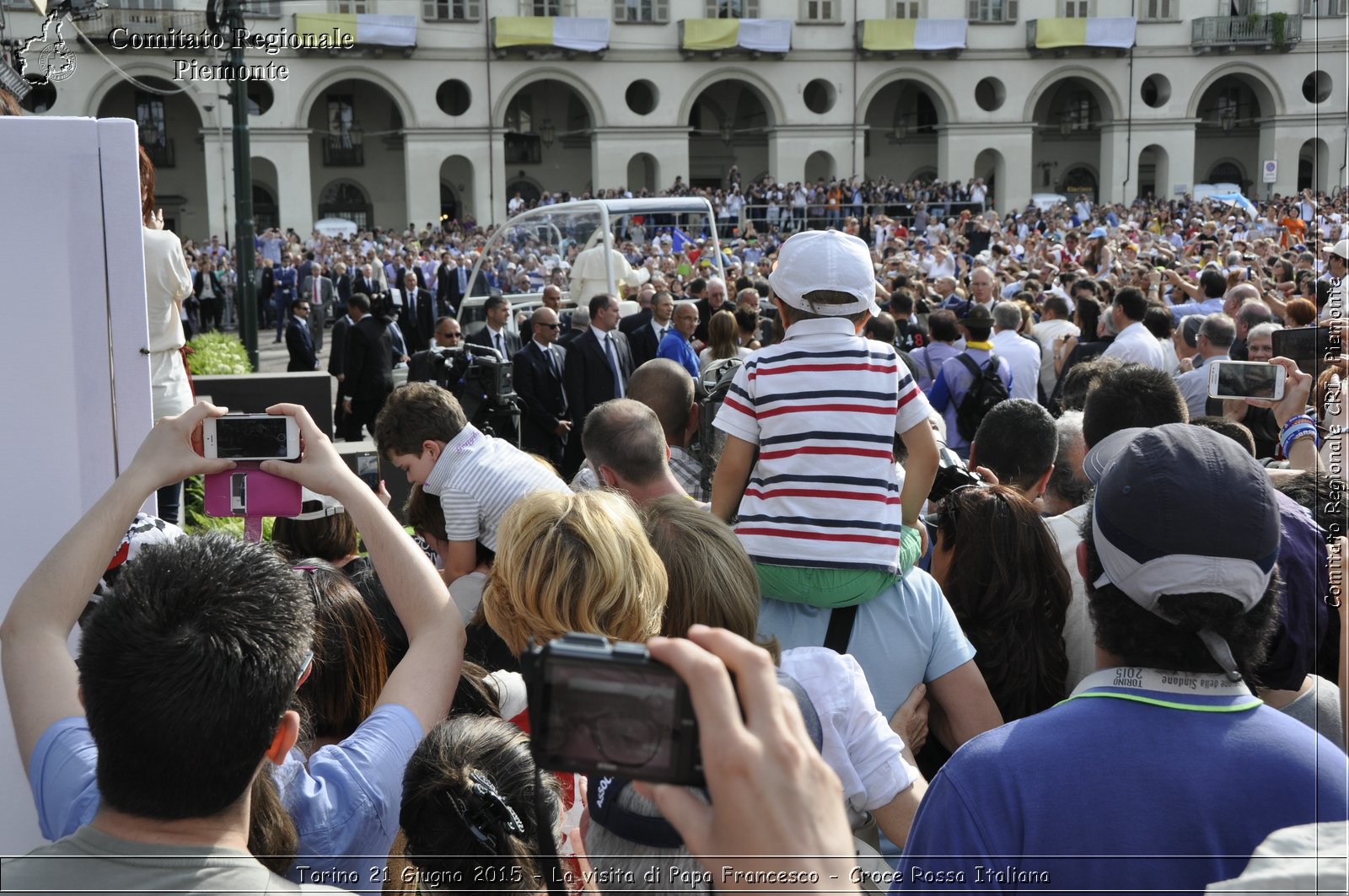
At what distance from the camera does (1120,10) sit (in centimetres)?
4534

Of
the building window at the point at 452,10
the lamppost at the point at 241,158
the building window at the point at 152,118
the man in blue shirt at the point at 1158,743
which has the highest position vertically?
→ the building window at the point at 452,10

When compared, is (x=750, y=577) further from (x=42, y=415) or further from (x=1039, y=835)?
(x=42, y=415)

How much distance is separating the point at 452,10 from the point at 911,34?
16.8m

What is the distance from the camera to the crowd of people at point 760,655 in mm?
1518

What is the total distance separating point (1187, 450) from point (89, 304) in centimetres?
309

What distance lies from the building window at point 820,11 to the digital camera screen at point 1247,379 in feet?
143

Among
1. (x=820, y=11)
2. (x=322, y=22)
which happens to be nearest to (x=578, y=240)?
→ (x=322, y=22)

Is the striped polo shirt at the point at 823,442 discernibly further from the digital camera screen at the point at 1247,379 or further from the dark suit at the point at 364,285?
the dark suit at the point at 364,285

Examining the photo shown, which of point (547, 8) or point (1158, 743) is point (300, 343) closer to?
point (1158, 743)

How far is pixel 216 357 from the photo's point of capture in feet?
34.7

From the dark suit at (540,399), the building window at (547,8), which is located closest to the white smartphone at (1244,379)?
the dark suit at (540,399)

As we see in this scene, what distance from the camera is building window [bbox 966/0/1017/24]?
149ft

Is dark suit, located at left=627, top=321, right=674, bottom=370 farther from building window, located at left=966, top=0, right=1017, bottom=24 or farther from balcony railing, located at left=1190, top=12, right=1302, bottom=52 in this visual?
balcony railing, located at left=1190, top=12, right=1302, bottom=52

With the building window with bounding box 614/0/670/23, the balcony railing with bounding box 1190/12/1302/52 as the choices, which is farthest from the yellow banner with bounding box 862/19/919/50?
the balcony railing with bounding box 1190/12/1302/52
